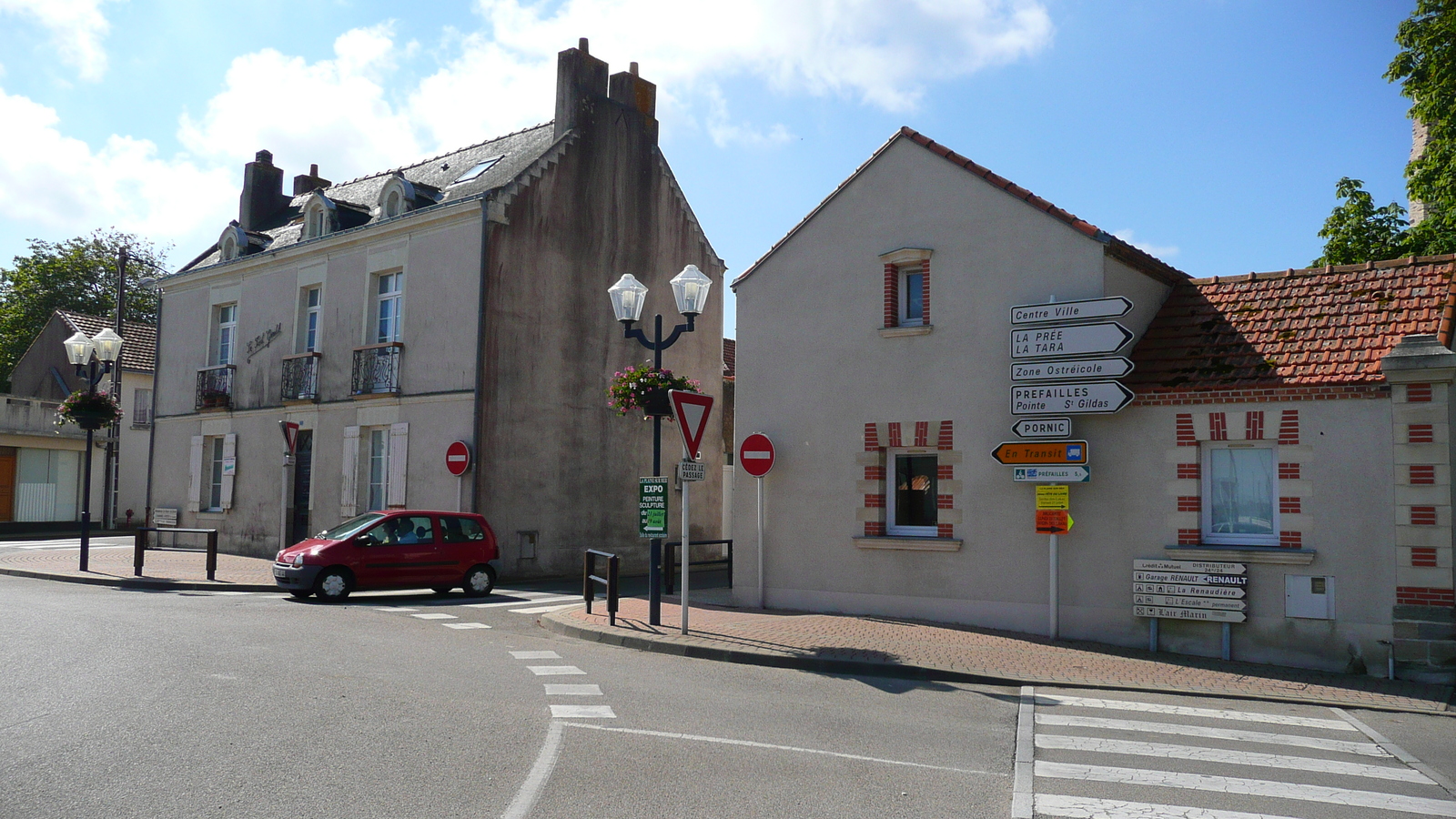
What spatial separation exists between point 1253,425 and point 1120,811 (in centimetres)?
698

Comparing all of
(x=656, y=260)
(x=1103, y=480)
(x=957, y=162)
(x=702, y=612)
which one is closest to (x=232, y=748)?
(x=702, y=612)

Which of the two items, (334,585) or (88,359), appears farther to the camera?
(88,359)

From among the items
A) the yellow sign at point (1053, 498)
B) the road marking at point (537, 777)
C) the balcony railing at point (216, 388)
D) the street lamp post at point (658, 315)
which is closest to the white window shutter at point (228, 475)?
the balcony railing at point (216, 388)

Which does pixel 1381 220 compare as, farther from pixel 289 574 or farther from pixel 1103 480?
pixel 289 574

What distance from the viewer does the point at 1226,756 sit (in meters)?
6.98

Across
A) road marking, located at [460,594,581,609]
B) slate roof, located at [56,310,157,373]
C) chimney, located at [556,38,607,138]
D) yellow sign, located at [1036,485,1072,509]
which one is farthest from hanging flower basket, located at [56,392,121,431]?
yellow sign, located at [1036,485,1072,509]

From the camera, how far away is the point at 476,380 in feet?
65.1

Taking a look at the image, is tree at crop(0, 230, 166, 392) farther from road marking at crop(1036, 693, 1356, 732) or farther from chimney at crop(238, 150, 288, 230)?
road marking at crop(1036, 693, 1356, 732)

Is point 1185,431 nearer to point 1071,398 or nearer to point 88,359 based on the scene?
point 1071,398

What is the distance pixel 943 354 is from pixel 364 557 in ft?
29.8

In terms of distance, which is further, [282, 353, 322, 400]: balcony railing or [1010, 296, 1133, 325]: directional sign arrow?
[282, 353, 322, 400]: balcony railing

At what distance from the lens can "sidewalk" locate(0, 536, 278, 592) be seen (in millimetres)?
16906

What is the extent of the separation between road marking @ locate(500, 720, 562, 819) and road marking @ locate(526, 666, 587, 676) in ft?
6.86

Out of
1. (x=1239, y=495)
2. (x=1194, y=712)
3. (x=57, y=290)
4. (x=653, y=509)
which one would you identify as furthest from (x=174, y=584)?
(x=57, y=290)
